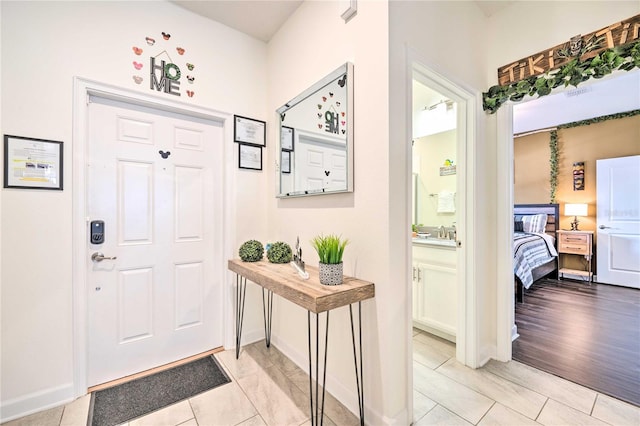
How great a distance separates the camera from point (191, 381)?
2.00m

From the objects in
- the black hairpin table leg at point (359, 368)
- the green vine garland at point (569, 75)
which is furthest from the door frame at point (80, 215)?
the green vine garland at point (569, 75)

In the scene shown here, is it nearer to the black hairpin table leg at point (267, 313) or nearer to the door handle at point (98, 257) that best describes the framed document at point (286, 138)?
the black hairpin table leg at point (267, 313)

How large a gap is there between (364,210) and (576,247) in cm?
534

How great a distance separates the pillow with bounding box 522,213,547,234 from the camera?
17.2 ft

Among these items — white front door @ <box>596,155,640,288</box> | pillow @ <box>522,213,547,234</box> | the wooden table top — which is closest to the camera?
the wooden table top

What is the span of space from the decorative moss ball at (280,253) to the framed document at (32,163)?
1.42 m

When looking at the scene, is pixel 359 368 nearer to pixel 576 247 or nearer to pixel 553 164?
pixel 576 247

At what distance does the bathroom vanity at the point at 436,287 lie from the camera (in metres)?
2.48

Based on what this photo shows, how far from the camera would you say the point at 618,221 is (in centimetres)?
441

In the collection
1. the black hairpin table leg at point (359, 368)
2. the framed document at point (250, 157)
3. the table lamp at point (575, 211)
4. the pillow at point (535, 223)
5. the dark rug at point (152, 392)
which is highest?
the framed document at point (250, 157)

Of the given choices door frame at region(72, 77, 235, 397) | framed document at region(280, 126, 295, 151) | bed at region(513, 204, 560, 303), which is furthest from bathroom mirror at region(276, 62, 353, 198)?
bed at region(513, 204, 560, 303)

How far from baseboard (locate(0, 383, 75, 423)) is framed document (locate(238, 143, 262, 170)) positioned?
1.95 m

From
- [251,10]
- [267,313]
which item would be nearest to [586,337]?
[267,313]

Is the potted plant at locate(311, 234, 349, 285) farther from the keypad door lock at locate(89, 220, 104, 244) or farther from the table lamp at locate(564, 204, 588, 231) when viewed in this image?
the table lamp at locate(564, 204, 588, 231)
